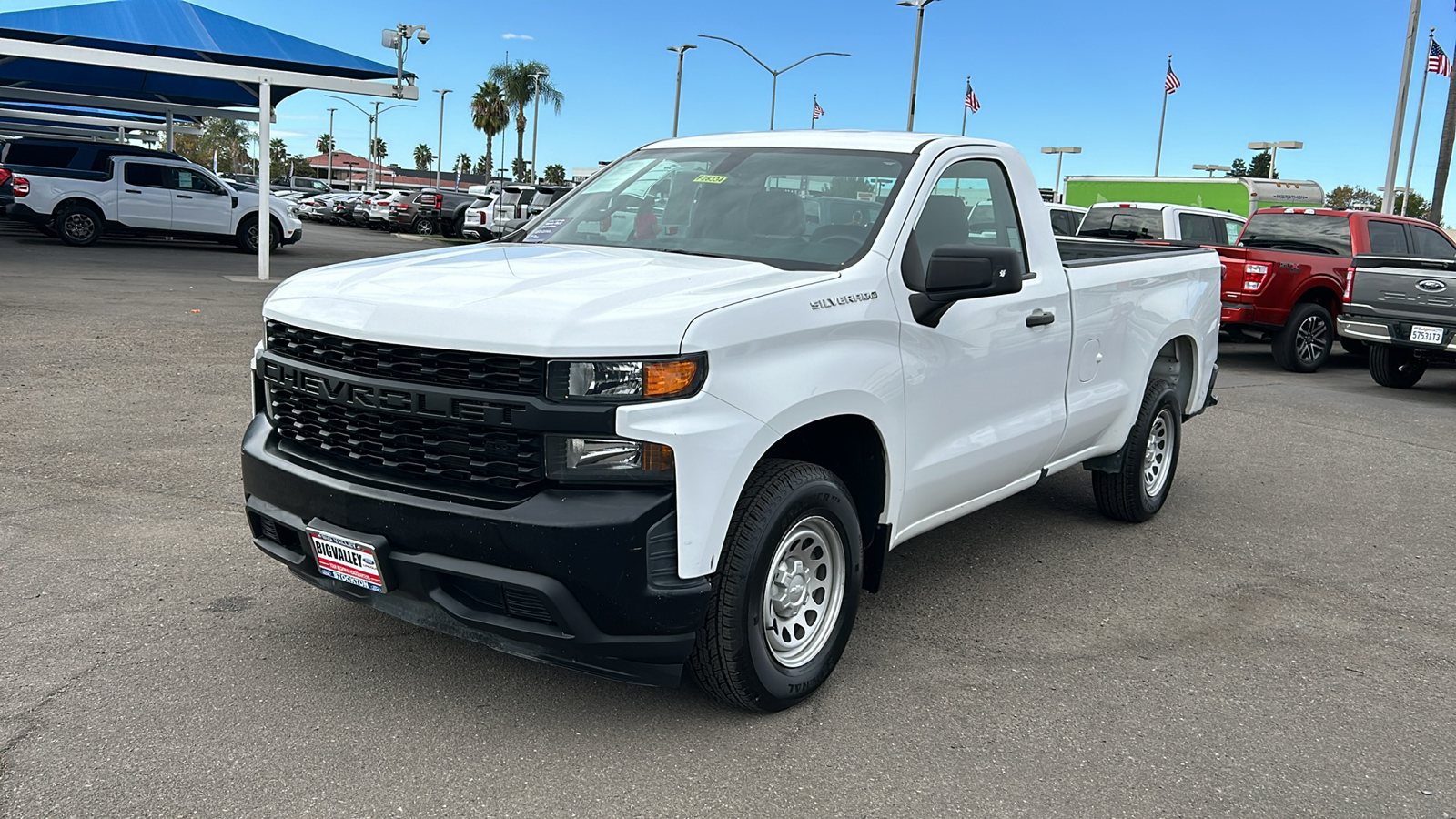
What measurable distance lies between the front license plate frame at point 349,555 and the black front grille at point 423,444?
→ 0.73 ft

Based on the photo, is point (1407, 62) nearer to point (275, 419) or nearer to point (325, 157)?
point (275, 419)

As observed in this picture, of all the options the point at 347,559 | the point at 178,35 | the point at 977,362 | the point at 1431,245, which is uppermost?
the point at 178,35

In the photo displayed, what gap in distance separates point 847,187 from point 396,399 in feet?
6.32

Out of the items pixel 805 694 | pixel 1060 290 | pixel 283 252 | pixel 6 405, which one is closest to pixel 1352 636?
pixel 1060 290

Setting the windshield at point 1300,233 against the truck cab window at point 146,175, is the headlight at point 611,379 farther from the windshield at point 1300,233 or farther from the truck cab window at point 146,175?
the truck cab window at point 146,175

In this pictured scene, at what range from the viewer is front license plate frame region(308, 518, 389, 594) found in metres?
3.44

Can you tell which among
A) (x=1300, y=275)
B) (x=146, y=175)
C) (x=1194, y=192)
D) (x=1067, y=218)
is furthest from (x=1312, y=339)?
(x=146, y=175)

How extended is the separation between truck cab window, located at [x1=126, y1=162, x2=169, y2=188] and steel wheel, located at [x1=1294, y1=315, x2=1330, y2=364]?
780 inches

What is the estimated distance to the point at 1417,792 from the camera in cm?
344

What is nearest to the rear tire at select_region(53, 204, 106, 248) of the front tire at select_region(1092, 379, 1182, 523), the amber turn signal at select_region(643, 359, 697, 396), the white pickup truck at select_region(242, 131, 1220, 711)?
the white pickup truck at select_region(242, 131, 1220, 711)

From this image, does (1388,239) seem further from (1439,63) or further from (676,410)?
(1439,63)

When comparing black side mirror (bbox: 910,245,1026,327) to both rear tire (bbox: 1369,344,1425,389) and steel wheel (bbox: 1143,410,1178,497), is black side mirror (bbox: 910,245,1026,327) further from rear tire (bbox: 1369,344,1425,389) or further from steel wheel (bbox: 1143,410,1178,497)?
rear tire (bbox: 1369,344,1425,389)

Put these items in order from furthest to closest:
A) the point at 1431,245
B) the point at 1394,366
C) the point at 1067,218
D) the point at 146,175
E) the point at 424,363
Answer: the point at 146,175 → the point at 1067,218 → the point at 1431,245 → the point at 1394,366 → the point at 424,363

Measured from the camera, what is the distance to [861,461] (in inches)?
160
